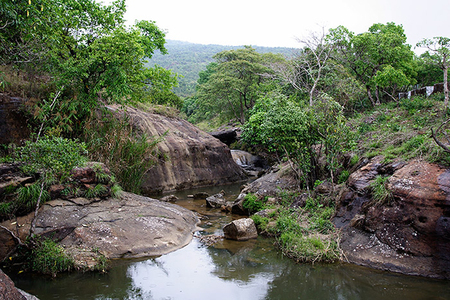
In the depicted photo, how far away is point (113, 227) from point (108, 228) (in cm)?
13

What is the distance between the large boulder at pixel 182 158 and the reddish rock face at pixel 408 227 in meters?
9.97

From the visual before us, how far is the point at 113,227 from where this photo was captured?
7781 mm

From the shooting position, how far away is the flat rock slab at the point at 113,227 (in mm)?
7145

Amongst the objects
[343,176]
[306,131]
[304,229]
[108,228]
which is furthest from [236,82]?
[108,228]

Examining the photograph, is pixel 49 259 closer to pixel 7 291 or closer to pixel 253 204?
pixel 7 291

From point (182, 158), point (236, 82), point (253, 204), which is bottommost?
point (182, 158)

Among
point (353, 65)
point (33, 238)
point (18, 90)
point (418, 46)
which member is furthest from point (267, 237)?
point (353, 65)

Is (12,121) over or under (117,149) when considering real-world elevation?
over

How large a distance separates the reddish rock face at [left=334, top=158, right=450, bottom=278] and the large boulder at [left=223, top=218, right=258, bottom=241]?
2418mm

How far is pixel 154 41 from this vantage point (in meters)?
16.9

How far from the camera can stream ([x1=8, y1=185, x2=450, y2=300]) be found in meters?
5.87

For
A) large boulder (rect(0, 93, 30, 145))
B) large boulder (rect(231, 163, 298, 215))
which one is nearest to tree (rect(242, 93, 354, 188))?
large boulder (rect(231, 163, 298, 215))

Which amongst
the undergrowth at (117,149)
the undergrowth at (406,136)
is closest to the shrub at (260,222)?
the undergrowth at (406,136)

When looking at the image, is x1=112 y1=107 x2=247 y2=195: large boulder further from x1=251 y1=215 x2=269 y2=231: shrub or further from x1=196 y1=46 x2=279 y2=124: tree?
x1=196 y1=46 x2=279 y2=124: tree
